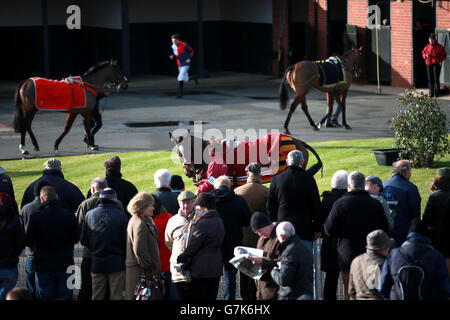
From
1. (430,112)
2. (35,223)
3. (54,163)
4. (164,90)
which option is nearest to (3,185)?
(54,163)

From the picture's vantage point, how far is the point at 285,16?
3222 cm

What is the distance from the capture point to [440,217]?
8.45 metres

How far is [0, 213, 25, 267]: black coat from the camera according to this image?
8.18 metres

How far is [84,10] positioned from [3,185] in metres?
23.5

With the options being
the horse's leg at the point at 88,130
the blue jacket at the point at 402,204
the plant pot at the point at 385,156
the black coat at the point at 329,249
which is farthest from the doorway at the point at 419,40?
the black coat at the point at 329,249

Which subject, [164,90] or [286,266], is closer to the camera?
[286,266]

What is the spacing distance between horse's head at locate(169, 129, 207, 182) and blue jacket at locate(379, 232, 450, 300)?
503 cm

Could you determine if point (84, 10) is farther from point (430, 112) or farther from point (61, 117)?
point (430, 112)

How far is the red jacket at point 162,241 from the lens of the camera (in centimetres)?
862

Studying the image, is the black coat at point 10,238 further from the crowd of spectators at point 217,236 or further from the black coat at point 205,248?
the black coat at point 205,248

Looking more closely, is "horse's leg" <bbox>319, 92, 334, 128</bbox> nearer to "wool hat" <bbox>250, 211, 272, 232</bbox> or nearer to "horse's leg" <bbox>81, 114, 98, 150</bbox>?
"horse's leg" <bbox>81, 114, 98, 150</bbox>

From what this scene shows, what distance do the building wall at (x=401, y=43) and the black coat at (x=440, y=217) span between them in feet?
63.2

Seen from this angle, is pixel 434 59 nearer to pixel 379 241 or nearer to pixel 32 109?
pixel 32 109

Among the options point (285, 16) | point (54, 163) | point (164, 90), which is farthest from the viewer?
point (285, 16)
